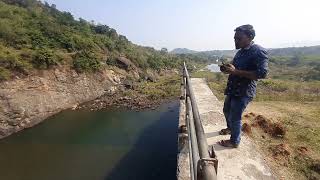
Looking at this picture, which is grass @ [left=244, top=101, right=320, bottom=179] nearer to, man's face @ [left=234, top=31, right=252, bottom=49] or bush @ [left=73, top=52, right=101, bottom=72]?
man's face @ [left=234, top=31, right=252, bottom=49]

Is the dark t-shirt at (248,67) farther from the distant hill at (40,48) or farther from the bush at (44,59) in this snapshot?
the bush at (44,59)

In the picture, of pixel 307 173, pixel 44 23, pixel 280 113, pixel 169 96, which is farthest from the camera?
pixel 44 23

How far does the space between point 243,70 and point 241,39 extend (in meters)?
0.44

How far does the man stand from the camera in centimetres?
425

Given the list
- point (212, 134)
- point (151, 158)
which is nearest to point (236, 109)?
point (212, 134)

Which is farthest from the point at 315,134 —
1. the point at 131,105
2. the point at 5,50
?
the point at 5,50

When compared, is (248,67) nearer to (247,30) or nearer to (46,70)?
(247,30)

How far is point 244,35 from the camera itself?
4332 millimetres

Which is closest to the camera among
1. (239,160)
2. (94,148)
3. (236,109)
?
(236,109)

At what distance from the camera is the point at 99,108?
69.2 feet

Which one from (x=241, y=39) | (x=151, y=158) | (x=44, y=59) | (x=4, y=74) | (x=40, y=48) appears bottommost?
(x=151, y=158)

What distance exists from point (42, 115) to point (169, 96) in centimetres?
993

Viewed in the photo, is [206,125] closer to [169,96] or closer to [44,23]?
[169,96]

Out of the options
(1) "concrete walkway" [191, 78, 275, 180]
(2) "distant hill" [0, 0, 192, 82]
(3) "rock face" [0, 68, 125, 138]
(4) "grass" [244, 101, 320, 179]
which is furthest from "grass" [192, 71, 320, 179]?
(2) "distant hill" [0, 0, 192, 82]
